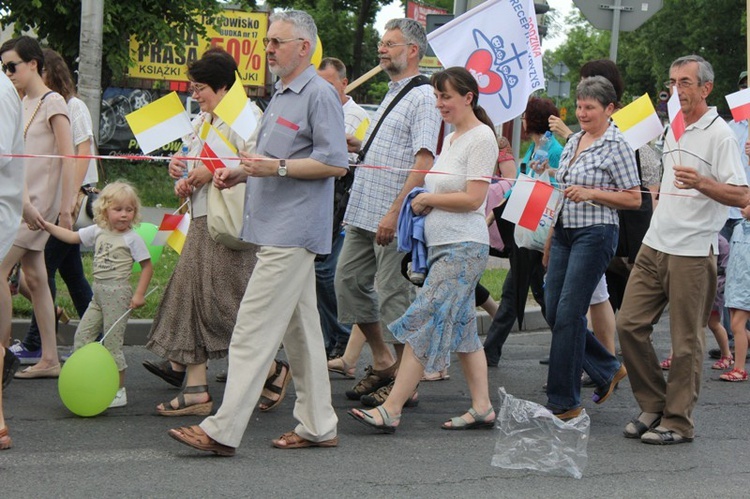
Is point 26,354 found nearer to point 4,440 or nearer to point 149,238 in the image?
point 149,238

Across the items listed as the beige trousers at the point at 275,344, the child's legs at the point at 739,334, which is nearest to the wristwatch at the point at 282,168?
the beige trousers at the point at 275,344

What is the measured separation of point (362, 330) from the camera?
700cm

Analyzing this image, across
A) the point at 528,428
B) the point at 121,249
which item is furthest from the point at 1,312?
the point at 528,428

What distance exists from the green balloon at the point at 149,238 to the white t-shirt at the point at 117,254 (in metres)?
0.09

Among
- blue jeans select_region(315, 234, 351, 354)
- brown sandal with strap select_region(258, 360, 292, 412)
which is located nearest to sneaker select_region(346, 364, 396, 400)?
brown sandal with strap select_region(258, 360, 292, 412)

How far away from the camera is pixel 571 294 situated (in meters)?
6.35

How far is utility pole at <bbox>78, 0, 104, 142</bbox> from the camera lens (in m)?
12.2

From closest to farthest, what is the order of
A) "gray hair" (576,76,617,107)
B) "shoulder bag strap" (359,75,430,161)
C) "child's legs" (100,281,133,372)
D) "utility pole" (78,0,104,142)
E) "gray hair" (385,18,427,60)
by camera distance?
"gray hair" (576,76,617,107), "child's legs" (100,281,133,372), "shoulder bag strap" (359,75,430,161), "gray hair" (385,18,427,60), "utility pole" (78,0,104,142)

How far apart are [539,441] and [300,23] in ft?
7.16

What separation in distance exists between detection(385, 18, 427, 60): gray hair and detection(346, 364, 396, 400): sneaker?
179 cm

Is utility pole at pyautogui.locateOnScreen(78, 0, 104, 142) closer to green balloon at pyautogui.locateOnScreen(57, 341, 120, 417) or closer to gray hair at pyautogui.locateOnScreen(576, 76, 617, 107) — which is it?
green balloon at pyautogui.locateOnScreen(57, 341, 120, 417)

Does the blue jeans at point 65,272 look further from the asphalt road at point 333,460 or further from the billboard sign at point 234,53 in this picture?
the billboard sign at point 234,53

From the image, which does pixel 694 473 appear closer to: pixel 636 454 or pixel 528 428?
pixel 636 454

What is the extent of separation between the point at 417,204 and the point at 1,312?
2.45 meters
